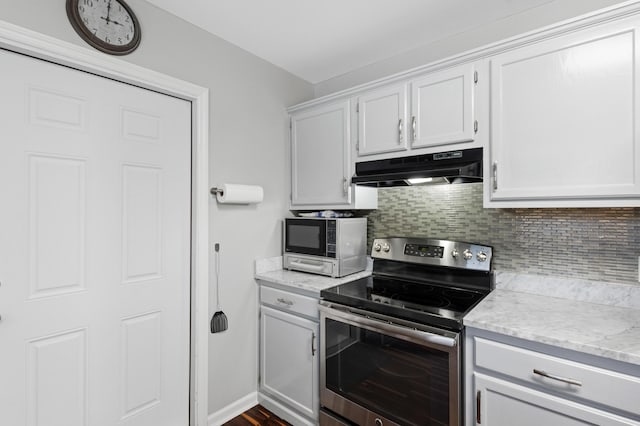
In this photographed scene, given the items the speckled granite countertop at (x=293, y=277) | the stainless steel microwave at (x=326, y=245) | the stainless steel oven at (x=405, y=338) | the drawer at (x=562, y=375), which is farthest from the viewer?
the stainless steel microwave at (x=326, y=245)

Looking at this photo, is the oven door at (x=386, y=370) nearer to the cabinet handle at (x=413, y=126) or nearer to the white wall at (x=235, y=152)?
the white wall at (x=235, y=152)

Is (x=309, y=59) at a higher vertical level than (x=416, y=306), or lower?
higher

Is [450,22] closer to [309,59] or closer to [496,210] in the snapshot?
[309,59]

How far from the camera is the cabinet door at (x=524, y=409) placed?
1127 millimetres

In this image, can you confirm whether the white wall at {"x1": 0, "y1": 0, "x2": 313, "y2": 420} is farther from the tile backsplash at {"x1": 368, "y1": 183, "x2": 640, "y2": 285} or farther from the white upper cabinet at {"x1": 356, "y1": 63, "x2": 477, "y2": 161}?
the tile backsplash at {"x1": 368, "y1": 183, "x2": 640, "y2": 285}

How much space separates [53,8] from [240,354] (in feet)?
7.07

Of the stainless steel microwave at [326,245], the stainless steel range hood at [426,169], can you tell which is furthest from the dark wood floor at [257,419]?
the stainless steel range hood at [426,169]

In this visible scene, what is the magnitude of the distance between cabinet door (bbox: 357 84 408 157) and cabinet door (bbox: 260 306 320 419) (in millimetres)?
1187

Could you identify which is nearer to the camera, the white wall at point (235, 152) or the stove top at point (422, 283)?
the stove top at point (422, 283)

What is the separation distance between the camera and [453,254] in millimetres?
1971

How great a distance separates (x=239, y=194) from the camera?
2055 millimetres

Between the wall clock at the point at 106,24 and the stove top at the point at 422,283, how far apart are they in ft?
5.60

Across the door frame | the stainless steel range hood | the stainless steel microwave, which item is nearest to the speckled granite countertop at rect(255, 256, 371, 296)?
the stainless steel microwave

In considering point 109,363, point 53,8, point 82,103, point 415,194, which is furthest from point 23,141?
point 415,194
